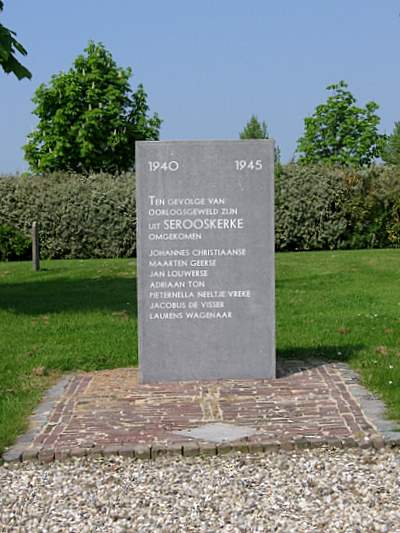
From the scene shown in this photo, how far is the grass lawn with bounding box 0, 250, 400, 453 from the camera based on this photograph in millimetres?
7918

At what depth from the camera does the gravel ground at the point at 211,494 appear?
4320 millimetres

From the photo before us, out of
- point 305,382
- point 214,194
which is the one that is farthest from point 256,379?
point 214,194

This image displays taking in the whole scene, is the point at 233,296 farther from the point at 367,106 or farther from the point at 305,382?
the point at 367,106

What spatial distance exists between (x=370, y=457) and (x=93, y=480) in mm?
1675

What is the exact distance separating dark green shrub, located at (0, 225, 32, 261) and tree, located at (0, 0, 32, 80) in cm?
1265

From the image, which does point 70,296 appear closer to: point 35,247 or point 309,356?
point 35,247

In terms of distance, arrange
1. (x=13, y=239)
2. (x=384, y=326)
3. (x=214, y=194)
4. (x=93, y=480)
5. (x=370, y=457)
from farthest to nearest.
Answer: (x=13, y=239), (x=384, y=326), (x=214, y=194), (x=370, y=457), (x=93, y=480)

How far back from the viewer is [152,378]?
768 centimetres

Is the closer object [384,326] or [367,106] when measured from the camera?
[384,326]

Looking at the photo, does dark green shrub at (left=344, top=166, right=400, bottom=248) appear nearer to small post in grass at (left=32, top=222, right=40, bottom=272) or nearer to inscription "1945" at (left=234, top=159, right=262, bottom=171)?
small post in grass at (left=32, top=222, right=40, bottom=272)

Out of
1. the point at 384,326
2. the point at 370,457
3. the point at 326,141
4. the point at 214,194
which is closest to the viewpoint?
the point at 370,457

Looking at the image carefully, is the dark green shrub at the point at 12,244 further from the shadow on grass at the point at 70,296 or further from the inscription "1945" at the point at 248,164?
the inscription "1945" at the point at 248,164

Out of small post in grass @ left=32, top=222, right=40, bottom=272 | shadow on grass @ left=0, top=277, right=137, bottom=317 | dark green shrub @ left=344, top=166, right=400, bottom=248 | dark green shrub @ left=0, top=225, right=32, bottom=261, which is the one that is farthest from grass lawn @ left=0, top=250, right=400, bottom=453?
dark green shrub @ left=344, top=166, right=400, bottom=248

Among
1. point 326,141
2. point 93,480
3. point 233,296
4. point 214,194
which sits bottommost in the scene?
point 93,480
